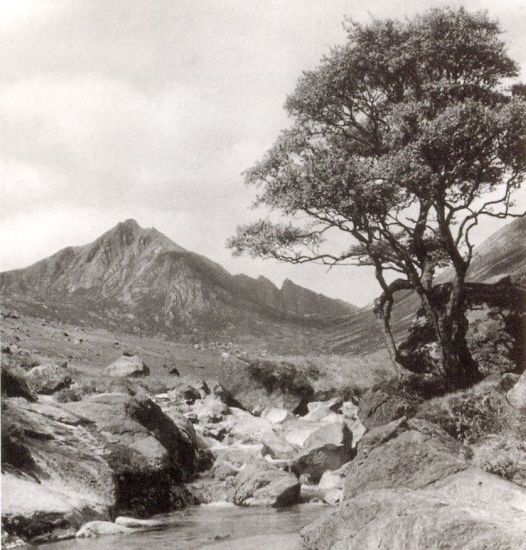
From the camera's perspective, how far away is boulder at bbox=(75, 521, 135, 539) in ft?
41.3

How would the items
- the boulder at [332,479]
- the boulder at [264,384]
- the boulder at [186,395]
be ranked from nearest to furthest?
the boulder at [332,479] < the boulder at [264,384] < the boulder at [186,395]

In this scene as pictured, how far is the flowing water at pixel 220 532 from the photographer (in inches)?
468

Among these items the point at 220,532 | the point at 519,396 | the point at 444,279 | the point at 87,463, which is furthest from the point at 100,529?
the point at 444,279

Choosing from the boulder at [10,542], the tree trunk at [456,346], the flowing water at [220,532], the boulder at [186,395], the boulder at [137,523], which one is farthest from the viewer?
the boulder at [186,395]

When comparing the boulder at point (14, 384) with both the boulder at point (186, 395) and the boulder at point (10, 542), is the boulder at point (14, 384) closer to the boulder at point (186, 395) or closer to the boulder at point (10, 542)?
the boulder at point (10, 542)

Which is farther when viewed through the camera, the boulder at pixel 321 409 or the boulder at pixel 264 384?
the boulder at pixel 264 384

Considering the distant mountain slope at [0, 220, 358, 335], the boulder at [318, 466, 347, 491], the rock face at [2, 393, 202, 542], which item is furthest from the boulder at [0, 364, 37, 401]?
the distant mountain slope at [0, 220, 358, 335]

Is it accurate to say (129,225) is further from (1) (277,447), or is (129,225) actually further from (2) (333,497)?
(2) (333,497)

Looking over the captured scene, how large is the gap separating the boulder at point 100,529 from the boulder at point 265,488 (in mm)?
4194

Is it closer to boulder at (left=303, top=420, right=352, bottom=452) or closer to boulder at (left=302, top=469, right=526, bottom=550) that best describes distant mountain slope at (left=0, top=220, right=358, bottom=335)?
boulder at (left=303, top=420, right=352, bottom=452)

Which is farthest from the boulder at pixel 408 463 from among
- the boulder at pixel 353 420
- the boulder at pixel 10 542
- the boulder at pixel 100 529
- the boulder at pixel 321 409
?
the boulder at pixel 321 409

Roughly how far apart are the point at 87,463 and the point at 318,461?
7.73 metres

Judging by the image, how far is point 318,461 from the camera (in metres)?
19.7

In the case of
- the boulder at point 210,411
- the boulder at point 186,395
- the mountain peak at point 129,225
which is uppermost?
the mountain peak at point 129,225
